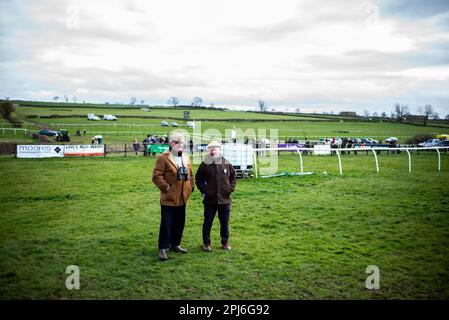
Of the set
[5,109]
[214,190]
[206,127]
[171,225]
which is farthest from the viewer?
[206,127]

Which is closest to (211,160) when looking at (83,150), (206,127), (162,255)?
(162,255)

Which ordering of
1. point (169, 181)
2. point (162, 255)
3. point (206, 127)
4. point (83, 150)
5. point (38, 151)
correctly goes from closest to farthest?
point (162, 255), point (169, 181), point (38, 151), point (83, 150), point (206, 127)

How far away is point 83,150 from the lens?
87.9 ft

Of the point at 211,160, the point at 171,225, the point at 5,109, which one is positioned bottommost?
the point at 171,225

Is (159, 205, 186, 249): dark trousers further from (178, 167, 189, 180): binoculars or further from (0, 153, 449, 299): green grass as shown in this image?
(178, 167, 189, 180): binoculars

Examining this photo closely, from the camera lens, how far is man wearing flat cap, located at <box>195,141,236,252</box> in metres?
6.48

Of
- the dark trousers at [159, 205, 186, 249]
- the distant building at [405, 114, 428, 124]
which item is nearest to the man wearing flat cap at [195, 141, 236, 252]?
the dark trousers at [159, 205, 186, 249]

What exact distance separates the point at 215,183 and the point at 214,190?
142 mm

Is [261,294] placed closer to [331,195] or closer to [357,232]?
[357,232]

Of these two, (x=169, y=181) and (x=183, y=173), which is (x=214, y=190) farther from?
(x=169, y=181)

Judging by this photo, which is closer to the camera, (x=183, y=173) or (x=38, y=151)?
(x=183, y=173)

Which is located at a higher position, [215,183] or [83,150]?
[83,150]
